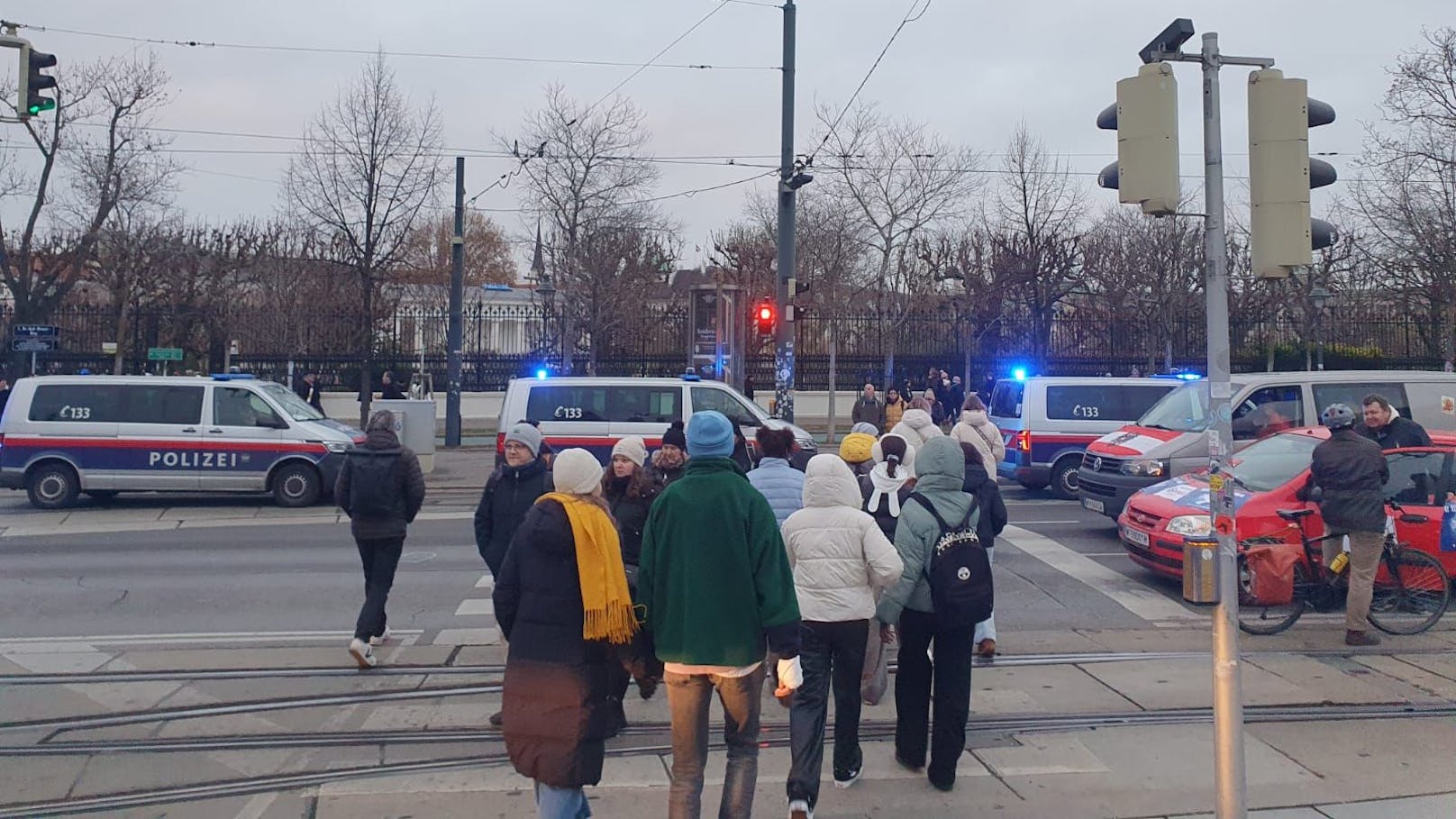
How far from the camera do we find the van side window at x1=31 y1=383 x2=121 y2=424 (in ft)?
53.7

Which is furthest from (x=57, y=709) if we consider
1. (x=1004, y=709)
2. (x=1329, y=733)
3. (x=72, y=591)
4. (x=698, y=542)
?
(x=1329, y=733)

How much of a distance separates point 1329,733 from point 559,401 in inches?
452

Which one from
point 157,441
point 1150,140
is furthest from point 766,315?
point 1150,140

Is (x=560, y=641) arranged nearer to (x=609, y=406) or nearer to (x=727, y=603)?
(x=727, y=603)

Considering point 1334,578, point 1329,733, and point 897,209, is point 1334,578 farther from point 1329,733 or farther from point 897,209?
point 897,209

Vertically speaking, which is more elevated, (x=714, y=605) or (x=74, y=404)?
(x=74, y=404)

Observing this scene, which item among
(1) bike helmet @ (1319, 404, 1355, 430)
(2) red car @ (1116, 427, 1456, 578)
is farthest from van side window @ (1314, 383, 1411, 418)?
(1) bike helmet @ (1319, 404, 1355, 430)

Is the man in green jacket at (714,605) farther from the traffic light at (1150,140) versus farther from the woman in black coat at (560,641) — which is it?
the traffic light at (1150,140)

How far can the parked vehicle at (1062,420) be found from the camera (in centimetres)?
1766

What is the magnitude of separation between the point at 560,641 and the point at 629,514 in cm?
267

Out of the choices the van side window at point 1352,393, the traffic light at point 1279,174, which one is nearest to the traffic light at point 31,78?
the traffic light at point 1279,174

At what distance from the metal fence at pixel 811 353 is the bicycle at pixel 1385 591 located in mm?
22717

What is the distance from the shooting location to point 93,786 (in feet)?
19.3

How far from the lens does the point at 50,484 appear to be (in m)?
16.3
